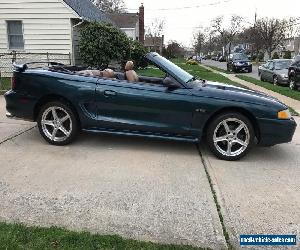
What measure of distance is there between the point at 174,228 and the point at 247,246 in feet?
2.16

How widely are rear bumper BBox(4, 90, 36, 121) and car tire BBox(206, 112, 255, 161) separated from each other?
274 cm

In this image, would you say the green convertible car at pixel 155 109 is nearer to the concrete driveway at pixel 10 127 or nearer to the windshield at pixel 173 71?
the windshield at pixel 173 71

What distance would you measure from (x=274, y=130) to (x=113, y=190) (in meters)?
2.52

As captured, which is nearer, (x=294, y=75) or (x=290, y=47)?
(x=294, y=75)

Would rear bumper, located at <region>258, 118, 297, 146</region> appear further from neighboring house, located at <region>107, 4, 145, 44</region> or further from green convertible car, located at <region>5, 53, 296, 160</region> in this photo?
neighboring house, located at <region>107, 4, 145, 44</region>

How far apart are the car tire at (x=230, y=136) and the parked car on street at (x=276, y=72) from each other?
544 inches

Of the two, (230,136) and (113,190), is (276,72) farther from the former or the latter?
(113,190)

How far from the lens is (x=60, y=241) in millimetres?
3068

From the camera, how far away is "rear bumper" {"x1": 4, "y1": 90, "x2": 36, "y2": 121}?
571 cm

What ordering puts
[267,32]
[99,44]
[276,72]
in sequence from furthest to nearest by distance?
[267,32]
[276,72]
[99,44]

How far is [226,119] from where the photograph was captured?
206 inches

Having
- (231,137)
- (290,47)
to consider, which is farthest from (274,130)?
(290,47)

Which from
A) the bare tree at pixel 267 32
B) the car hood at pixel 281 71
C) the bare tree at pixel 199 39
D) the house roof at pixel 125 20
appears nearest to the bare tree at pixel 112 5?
the house roof at pixel 125 20

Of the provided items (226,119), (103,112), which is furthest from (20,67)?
(226,119)
